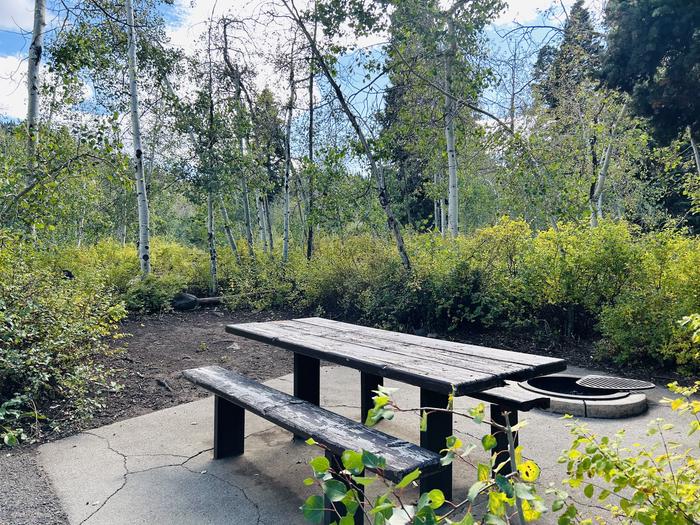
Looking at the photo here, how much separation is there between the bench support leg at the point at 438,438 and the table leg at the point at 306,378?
4.16 feet

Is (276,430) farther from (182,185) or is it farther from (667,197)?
(667,197)

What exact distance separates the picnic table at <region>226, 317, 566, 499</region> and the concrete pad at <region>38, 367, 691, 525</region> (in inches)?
16.5

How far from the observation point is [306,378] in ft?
12.7

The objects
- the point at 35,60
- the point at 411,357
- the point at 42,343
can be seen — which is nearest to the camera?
the point at 411,357

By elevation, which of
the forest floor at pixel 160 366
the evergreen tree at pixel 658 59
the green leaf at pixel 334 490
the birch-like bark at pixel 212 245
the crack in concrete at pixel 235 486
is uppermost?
the evergreen tree at pixel 658 59

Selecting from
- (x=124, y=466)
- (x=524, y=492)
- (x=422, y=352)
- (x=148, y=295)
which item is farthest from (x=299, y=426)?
(x=148, y=295)

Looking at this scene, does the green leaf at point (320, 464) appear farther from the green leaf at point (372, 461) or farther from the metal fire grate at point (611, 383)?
the metal fire grate at point (611, 383)

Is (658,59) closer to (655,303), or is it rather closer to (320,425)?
(655,303)

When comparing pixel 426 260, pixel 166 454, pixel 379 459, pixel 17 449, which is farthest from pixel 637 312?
pixel 17 449

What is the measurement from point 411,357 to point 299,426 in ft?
2.61

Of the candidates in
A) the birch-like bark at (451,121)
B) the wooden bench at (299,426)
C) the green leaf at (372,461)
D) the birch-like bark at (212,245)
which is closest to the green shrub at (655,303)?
the birch-like bark at (451,121)

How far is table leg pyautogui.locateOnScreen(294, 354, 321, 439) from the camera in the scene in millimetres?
3855

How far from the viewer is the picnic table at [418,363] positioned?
2.50 meters

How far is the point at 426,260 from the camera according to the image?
802 centimetres
